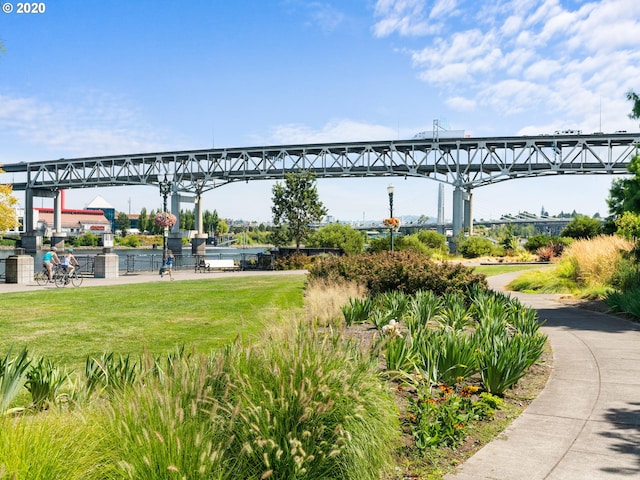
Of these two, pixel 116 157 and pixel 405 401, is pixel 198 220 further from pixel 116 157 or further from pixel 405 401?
pixel 405 401

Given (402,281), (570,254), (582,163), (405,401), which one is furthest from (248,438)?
(582,163)

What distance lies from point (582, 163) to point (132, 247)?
122 m

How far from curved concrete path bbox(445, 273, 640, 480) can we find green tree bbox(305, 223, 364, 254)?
1346 inches

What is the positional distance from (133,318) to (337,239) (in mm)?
32040

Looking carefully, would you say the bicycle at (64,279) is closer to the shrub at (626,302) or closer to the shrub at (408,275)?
the shrub at (408,275)

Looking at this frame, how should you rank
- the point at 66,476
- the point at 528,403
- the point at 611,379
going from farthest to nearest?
the point at 611,379
the point at 528,403
the point at 66,476

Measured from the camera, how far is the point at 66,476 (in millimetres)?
3271

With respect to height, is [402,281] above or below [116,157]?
below

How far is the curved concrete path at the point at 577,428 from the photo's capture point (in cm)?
453

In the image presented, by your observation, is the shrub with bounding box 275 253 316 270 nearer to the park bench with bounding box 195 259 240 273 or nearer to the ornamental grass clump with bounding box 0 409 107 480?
the park bench with bounding box 195 259 240 273

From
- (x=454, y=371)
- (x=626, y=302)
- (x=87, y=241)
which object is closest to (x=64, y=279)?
(x=454, y=371)

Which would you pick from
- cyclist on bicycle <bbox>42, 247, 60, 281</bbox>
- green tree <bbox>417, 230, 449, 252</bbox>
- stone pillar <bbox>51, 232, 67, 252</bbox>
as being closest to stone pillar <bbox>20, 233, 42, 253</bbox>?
stone pillar <bbox>51, 232, 67, 252</bbox>

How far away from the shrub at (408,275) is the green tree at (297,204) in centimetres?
2837

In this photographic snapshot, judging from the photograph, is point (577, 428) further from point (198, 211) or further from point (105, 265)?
point (198, 211)
